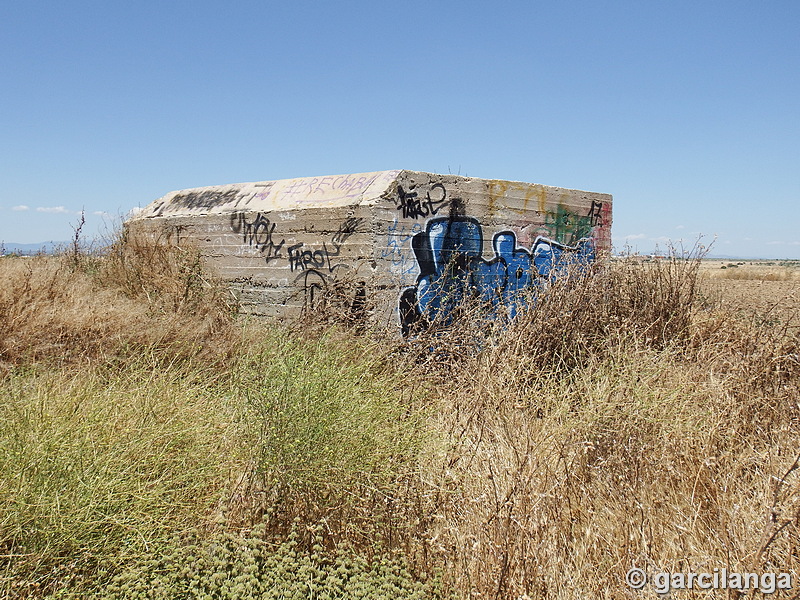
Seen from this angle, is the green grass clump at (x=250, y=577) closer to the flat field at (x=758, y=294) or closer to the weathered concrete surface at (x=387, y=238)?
Result: the weathered concrete surface at (x=387, y=238)

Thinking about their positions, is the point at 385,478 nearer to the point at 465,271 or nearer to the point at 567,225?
the point at 465,271

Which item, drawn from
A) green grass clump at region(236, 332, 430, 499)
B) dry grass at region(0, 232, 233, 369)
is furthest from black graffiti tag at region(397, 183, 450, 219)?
green grass clump at region(236, 332, 430, 499)

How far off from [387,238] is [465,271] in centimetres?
116

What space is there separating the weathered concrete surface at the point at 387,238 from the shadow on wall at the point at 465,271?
14mm

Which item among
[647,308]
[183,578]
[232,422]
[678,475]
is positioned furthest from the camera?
[647,308]

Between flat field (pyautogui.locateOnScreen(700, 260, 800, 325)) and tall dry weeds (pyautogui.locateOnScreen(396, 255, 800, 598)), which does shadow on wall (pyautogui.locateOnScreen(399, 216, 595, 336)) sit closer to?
tall dry weeds (pyautogui.locateOnScreen(396, 255, 800, 598))

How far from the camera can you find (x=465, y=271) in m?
6.98

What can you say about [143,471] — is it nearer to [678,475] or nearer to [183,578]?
[183,578]

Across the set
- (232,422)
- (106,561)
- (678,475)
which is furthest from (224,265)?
(678,475)

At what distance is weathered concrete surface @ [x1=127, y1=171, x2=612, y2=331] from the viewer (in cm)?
633

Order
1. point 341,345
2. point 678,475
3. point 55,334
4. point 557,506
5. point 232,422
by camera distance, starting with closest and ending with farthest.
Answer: point 557,506 → point 678,475 → point 232,422 → point 341,345 → point 55,334

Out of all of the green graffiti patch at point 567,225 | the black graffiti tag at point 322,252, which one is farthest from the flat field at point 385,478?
the green graffiti patch at point 567,225

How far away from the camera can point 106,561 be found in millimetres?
2508

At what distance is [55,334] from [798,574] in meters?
5.33
